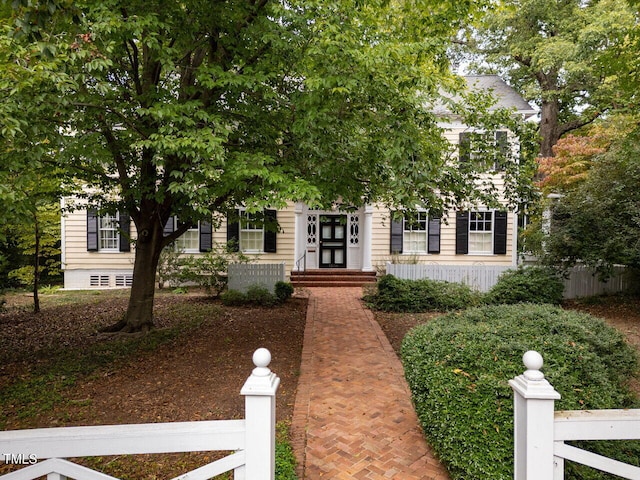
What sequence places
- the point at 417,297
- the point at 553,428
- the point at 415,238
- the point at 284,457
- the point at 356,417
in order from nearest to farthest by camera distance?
the point at 553,428 → the point at 284,457 → the point at 356,417 → the point at 417,297 → the point at 415,238

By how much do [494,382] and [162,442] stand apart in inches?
82.7

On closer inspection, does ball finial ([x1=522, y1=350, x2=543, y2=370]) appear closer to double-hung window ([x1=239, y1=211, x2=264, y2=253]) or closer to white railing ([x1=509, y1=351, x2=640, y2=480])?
white railing ([x1=509, y1=351, x2=640, y2=480])

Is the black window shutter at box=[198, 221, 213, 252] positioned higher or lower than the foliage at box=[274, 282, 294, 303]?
higher

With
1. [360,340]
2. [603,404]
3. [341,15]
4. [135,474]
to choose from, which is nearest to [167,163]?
[341,15]

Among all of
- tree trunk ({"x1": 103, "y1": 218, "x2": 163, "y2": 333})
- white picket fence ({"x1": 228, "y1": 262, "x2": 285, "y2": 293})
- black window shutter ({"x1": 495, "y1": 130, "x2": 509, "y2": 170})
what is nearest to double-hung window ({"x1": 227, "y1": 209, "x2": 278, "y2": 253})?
white picket fence ({"x1": 228, "y1": 262, "x2": 285, "y2": 293})

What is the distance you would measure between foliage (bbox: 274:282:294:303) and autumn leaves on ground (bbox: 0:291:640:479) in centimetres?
39

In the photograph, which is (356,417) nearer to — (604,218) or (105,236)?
(604,218)

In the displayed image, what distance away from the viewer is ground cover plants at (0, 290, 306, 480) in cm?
366

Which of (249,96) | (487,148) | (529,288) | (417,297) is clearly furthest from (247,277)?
Answer: (529,288)

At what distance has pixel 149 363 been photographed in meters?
5.40

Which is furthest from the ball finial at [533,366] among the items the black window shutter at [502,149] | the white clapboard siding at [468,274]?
the white clapboard siding at [468,274]

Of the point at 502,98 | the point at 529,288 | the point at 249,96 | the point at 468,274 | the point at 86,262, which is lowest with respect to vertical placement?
the point at 529,288

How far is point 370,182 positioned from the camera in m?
6.05

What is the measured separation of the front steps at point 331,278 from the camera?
12597mm
